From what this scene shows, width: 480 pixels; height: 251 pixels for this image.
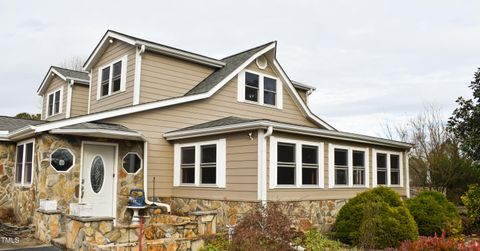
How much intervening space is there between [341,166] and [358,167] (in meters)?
0.92

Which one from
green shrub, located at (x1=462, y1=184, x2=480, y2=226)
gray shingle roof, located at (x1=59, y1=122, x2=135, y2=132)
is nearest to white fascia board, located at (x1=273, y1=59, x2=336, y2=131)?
green shrub, located at (x1=462, y1=184, x2=480, y2=226)

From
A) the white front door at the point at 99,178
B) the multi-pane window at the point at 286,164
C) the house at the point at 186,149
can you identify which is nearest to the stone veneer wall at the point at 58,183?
the house at the point at 186,149

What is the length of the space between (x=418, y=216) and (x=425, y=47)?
8103mm

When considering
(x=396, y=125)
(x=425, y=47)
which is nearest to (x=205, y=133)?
(x=425, y=47)

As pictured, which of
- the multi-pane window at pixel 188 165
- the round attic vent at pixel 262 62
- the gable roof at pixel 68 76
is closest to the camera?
the multi-pane window at pixel 188 165

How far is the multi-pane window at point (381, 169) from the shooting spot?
14.0 meters

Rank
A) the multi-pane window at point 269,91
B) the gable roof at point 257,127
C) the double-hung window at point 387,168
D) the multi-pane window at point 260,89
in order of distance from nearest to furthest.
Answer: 1. the gable roof at point 257,127
2. the double-hung window at point 387,168
3. the multi-pane window at point 260,89
4. the multi-pane window at point 269,91

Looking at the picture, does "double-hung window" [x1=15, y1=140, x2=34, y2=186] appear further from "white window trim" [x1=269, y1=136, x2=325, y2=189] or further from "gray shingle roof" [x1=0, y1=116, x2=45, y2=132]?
"white window trim" [x1=269, y1=136, x2=325, y2=189]

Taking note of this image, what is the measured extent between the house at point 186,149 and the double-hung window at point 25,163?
30 mm

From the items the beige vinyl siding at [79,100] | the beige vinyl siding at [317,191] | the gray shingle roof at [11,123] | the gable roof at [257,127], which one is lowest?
the beige vinyl siding at [317,191]

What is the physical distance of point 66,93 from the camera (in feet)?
58.3

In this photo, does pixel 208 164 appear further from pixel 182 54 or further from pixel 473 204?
pixel 473 204

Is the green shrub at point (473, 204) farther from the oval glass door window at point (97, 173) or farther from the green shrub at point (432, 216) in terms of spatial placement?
the oval glass door window at point (97, 173)

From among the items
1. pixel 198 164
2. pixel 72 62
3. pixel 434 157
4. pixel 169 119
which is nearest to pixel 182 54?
pixel 169 119
